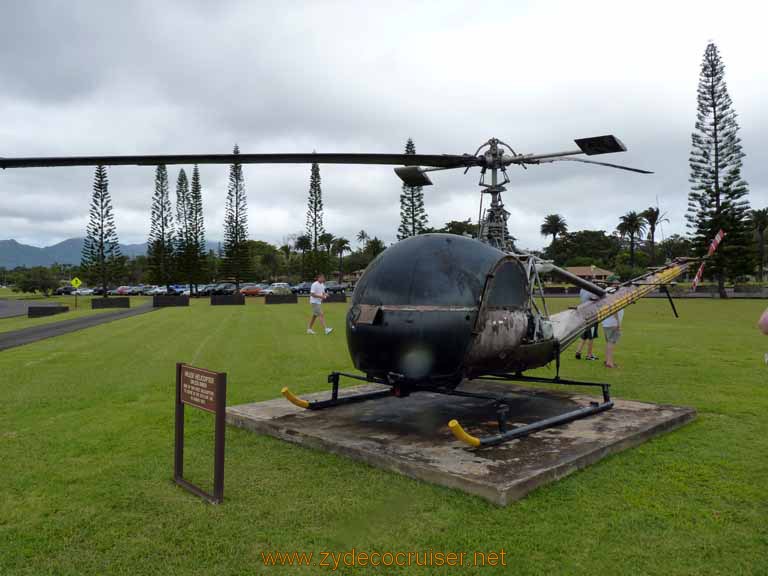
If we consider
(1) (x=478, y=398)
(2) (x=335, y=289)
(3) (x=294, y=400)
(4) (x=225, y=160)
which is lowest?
(3) (x=294, y=400)

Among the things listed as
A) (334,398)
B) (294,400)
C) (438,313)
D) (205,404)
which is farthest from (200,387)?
(334,398)

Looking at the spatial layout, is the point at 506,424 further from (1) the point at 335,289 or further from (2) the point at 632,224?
(2) the point at 632,224

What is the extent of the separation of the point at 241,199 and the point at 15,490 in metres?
63.3

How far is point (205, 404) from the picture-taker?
4.68 metres

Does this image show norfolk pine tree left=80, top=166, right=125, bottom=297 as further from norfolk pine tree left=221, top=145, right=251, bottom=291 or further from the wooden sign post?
the wooden sign post

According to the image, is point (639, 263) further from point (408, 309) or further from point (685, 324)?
point (408, 309)

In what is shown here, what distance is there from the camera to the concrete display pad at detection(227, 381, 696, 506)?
16.6ft

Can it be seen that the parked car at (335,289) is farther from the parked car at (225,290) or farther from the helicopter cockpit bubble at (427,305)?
the helicopter cockpit bubble at (427,305)

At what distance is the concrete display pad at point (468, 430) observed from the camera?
16.6 feet

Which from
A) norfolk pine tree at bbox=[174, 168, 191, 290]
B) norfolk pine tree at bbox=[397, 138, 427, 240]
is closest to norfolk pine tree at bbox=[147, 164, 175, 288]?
norfolk pine tree at bbox=[174, 168, 191, 290]

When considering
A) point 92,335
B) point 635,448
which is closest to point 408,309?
point 635,448

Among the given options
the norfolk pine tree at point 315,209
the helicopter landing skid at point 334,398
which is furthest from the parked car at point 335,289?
the helicopter landing skid at point 334,398

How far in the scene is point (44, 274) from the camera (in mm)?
75750

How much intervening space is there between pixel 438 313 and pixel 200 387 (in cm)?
238
